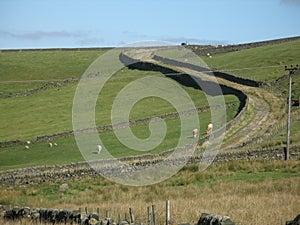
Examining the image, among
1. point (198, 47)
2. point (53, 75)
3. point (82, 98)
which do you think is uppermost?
point (198, 47)

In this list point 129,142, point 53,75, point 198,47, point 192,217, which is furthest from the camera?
point 198,47

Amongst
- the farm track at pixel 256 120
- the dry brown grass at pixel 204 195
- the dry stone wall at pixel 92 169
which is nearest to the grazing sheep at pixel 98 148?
the dry stone wall at pixel 92 169

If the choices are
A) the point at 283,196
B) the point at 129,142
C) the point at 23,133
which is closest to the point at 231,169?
the point at 283,196

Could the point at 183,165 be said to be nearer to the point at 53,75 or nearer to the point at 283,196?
the point at 283,196

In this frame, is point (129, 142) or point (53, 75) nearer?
point (129, 142)

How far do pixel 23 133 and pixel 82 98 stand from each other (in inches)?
716

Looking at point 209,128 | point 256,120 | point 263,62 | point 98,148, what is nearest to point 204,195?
point 98,148

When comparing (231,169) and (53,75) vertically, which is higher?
(53,75)

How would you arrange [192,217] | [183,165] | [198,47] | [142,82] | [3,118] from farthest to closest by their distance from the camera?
[198,47] < [142,82] < [3,118] < [183,165] < [192,217]

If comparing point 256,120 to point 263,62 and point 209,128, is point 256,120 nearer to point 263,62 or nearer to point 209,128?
point 209,128

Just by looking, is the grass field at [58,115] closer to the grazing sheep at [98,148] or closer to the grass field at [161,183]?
the grass field at [161,183]

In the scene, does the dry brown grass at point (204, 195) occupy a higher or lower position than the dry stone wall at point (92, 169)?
lower

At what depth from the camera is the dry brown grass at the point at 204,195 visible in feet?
53.3

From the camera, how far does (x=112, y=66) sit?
9469 centimetres
